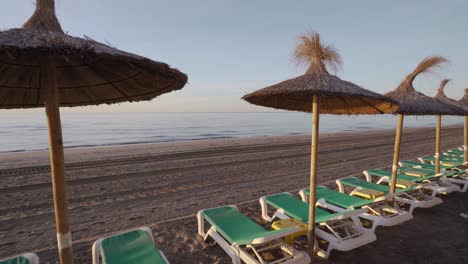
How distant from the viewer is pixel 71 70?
98.6 inches

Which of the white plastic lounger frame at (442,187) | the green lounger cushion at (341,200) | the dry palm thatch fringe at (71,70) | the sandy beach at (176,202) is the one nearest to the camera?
the dry palm thatch fringe at (71,70)

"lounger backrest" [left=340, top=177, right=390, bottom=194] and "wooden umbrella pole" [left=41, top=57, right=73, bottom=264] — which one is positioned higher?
"wooden umbrella pole" [left=41, top=57, right=73, bottom=264]

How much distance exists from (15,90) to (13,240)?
330 cm

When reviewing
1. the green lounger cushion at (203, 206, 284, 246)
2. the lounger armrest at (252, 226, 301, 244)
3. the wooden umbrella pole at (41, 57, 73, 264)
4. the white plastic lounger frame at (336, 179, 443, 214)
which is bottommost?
the white plastic lounger frame at (336, 179, 443, 214)

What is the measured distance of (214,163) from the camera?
36.0ft

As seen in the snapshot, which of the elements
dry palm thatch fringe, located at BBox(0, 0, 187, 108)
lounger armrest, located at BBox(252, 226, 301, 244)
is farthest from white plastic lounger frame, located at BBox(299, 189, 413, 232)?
dry palm thatch fringe, located at BBox(0, 0, 187, 108)

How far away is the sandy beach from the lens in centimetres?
385

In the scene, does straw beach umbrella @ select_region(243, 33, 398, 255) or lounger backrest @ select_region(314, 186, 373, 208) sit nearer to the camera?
straw beach umbrella @ select_region(243, 33, 398, 255)

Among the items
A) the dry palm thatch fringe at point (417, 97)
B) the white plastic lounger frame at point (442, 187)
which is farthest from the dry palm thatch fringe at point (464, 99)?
the dry palm thatch fringe at point (417, 97)

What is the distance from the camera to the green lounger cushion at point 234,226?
324 cm

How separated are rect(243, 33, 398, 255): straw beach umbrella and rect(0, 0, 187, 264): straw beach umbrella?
149 cm

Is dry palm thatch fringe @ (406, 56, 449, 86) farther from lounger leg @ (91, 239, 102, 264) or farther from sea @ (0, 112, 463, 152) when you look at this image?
lounger leg @ (91, 239, 102, 264)

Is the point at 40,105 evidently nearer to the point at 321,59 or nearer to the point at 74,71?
the point at 74,71

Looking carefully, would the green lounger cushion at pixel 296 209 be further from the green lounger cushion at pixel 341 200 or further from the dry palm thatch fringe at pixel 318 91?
the dry palm thatch fringe at pixel 318 91
